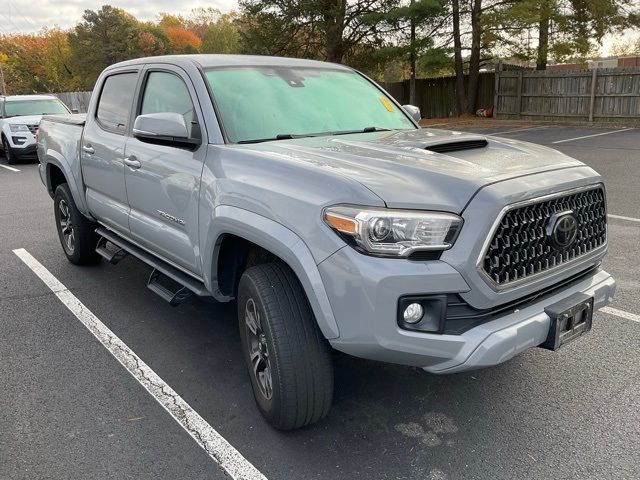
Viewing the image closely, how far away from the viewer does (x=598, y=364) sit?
349 centimetres

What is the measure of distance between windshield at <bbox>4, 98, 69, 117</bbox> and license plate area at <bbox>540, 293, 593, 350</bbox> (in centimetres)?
1551

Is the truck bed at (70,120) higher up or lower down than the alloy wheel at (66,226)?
higher up

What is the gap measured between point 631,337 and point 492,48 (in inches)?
864

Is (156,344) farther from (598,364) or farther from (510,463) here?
(598,364)

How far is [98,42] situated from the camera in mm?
62719

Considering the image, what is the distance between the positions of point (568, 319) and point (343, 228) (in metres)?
1.17

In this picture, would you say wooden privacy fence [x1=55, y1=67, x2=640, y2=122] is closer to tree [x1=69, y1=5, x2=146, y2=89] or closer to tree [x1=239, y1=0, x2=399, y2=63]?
tree [x1=239, y1=0, x2=399, y2=63]

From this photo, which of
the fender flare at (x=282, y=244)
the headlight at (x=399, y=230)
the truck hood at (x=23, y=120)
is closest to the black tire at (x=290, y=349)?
the fender flare at (x=282, y=244)

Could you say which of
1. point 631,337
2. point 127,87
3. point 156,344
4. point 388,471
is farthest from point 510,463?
point 127,87

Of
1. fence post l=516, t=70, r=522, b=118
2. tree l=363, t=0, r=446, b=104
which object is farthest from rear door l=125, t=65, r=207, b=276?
fence post l=516, t=70, r=522, b=118

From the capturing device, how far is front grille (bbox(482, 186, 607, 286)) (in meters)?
2.41

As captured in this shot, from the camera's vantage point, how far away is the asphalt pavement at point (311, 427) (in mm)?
2645

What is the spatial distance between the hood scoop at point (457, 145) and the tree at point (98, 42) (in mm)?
65580

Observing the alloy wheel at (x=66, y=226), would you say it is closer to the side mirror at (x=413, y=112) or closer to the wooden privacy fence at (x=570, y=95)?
the side mirror at (x=413, y=112)
